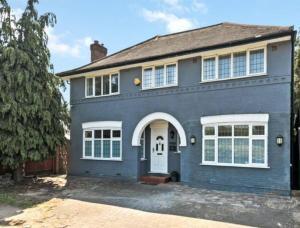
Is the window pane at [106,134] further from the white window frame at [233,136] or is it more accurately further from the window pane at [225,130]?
the window pane at [225,130]

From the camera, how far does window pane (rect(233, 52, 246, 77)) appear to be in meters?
12.1

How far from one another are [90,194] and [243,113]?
6.78 meters

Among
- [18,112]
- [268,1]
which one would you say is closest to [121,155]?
[18,112]

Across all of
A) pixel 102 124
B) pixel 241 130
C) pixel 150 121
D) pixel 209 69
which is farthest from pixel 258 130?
pixel 102 124

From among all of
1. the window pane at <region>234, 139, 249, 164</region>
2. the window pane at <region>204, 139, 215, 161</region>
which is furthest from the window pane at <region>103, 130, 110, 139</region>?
the window pane at <region>234, 139, 249, 164</region>

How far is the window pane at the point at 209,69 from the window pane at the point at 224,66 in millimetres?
285

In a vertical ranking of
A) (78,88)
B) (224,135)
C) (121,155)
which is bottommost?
(121,155)

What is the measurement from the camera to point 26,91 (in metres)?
13.4

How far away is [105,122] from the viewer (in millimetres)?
15609

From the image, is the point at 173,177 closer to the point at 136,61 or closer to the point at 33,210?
the point at 136,61

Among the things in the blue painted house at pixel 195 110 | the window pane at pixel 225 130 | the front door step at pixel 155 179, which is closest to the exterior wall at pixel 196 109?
the blue painted house at pixel 195 110

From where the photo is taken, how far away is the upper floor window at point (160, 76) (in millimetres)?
13930

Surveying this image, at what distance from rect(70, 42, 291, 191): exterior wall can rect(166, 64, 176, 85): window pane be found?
1.04 ft

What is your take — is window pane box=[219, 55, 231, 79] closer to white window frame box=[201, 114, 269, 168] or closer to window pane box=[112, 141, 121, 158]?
white window frame box=[201, 114, 269, 168]
